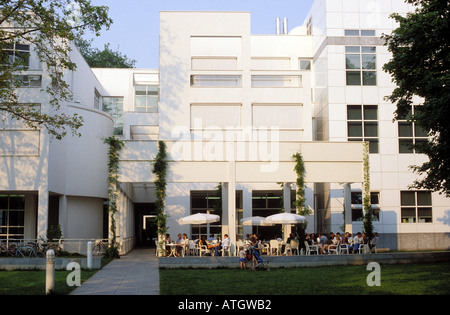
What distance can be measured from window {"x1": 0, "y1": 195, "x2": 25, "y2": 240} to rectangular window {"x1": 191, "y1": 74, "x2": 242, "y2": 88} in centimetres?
1227

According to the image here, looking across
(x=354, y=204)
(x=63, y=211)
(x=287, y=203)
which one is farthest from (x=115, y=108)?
(x=354, y=204)

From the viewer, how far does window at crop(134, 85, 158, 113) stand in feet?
141

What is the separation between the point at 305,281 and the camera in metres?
15.8

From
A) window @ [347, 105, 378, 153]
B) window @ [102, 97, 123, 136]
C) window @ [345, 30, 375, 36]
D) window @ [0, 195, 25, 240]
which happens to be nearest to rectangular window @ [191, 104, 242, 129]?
window @ [347, 105, 378, 153]

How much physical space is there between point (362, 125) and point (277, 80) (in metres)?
6.38

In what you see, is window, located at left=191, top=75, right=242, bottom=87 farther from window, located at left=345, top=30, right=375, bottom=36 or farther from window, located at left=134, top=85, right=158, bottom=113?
window, located at left=134, top=85, right=158, bottom=113

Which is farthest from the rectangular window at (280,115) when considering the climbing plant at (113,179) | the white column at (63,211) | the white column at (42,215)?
the white column at (42,215)

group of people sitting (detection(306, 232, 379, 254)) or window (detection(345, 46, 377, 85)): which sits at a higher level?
window (detection(345, 46, 377, 85))

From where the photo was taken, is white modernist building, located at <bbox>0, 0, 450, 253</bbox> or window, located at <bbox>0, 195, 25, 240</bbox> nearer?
white modernist building, located at <bbox>0, 0, 450, 253</bbox>

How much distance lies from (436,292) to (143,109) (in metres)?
33.3

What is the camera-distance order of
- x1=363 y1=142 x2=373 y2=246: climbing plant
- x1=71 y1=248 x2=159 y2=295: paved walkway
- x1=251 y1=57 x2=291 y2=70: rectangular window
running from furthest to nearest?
x1=251 y1=57 x2=291 y2=70: rectangular window < x1=363 y1=142 x2=373 y2=246: climbing plant < x1=71 y1=248 x2=159 y2=295: paved walkway

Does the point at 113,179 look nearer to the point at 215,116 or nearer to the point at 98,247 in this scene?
the point at 98,247
